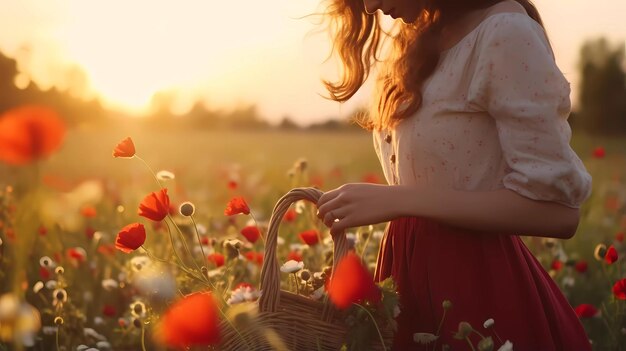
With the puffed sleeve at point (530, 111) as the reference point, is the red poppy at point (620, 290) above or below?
below

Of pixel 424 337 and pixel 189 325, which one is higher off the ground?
pixel 189 325

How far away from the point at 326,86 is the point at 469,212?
0.76 m

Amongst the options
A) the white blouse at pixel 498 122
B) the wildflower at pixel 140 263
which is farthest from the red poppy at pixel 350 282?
the wildflower at pixel 140 263

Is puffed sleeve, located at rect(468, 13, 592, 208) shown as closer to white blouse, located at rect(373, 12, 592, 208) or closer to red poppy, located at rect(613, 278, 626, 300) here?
white blouse, located at rect(373, 12, 592, 208)

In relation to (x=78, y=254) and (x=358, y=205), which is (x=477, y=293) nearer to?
(x=358, y=205)

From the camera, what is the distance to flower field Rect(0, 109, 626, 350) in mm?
1566

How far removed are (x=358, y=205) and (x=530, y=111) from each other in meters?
0.43

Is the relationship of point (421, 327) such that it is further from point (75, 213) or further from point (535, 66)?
point (75, 213)

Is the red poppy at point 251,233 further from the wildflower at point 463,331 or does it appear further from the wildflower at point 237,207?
the wildflower at point 463,331

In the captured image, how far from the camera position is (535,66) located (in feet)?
6.04

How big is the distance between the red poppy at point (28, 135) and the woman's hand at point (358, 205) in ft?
2.00

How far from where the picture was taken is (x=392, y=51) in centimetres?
235

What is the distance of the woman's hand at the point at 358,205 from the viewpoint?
6.11 feet

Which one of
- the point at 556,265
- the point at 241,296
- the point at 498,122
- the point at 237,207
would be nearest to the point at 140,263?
the point at 237,207
